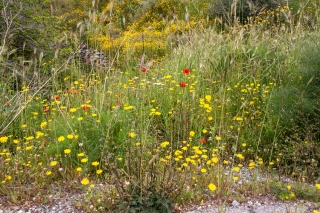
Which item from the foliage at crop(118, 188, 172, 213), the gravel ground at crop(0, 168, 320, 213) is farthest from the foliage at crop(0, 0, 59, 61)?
the foliage at crop(118, 188, 172, 213)

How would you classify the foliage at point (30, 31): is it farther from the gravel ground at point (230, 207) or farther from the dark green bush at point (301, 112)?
the dark green bush at point (301, 112)

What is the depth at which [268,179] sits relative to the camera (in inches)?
116

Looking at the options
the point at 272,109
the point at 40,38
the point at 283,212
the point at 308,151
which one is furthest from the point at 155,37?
the point at 283,212

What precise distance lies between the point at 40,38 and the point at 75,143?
3.61 meters

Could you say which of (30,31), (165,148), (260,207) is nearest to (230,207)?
(260,207)

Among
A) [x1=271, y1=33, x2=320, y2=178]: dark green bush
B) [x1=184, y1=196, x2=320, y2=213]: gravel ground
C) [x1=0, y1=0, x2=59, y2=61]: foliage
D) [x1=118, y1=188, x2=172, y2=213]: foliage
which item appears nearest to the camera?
[x1=118, y1=188, x2=172, y2=213]: foliage

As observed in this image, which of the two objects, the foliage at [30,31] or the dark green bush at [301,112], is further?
the foliage at [30,31]

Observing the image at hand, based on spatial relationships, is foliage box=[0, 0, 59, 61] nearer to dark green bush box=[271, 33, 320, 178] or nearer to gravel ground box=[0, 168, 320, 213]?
gravel ground box=[0, 168, 320, 213]

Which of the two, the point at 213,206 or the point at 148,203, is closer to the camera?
the point at 148,203

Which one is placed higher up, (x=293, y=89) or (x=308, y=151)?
(x=293, y=89)

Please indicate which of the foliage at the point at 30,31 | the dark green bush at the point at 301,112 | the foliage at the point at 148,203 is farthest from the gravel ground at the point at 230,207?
the foliage at the point at 30,31

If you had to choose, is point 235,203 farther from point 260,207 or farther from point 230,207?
point 260,207

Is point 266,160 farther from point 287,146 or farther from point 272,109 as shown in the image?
point 272,109

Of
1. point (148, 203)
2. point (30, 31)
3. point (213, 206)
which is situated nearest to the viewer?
point (148, 203)
